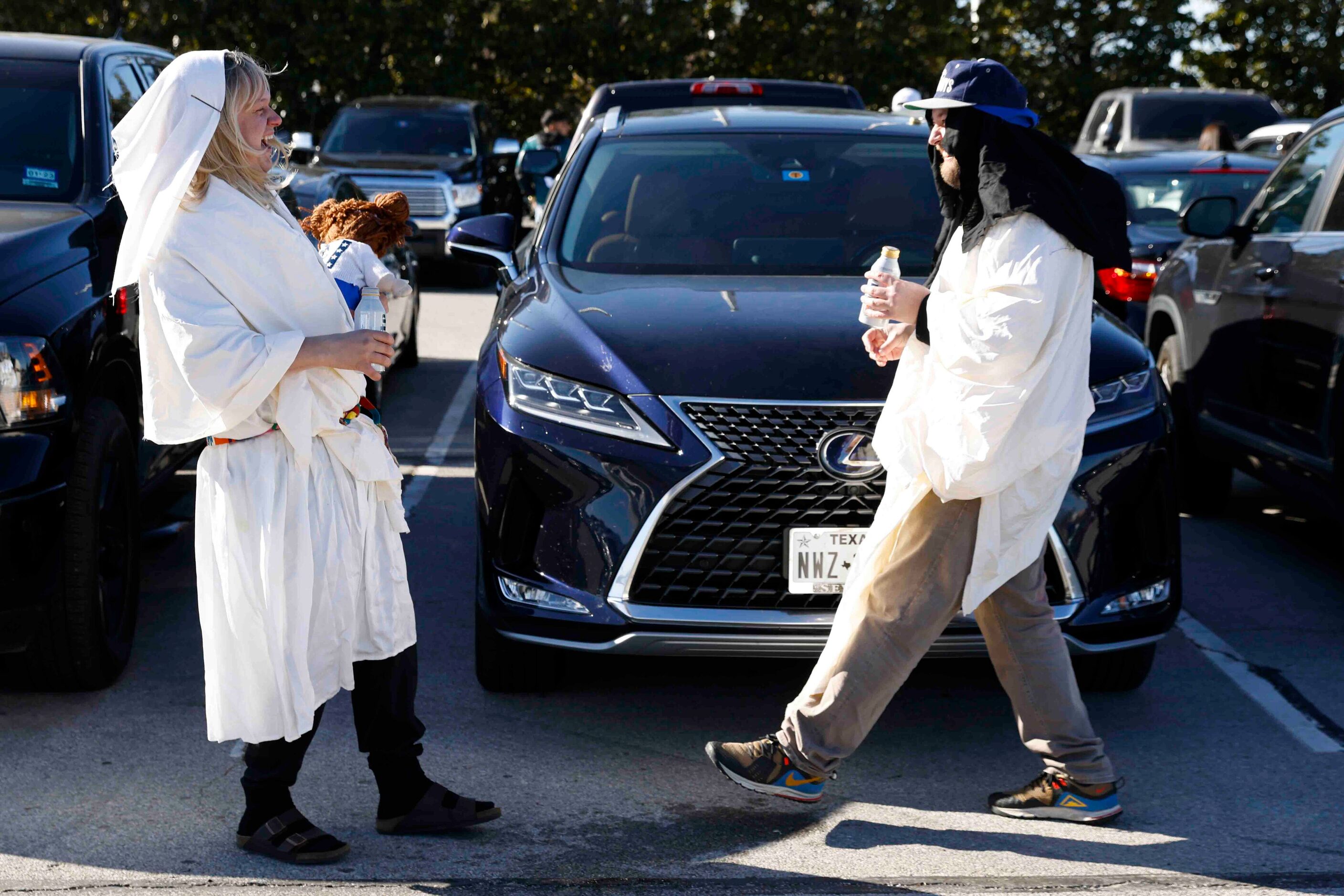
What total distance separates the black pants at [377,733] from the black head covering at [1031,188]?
5.14ft

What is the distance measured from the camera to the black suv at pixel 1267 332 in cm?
563

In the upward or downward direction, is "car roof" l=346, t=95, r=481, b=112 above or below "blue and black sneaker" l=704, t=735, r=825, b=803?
below

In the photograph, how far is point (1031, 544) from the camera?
12.0 ft

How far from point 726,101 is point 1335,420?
215 inches

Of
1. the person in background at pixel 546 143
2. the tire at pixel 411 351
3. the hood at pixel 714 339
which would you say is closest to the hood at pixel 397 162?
the person in background at pixel 546 143

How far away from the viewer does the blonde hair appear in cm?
320

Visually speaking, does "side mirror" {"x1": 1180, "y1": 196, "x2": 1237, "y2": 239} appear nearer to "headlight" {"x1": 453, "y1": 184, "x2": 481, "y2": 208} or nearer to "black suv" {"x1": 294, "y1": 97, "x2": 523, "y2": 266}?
"black suv" {"x1": 294, "y1": 97, "x2": 523, "y2": 266}

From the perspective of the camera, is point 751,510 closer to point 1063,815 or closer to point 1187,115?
point 1063,815

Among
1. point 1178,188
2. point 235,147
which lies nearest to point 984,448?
point 235,147

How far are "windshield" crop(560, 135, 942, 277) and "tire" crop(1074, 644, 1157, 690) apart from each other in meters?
1.36

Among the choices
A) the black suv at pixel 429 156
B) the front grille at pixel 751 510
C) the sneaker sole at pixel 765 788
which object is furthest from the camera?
the black suv at pixel 429 156

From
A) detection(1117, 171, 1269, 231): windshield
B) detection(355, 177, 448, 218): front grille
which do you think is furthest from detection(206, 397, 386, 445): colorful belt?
detection(355, 177, 448, 218): front grille

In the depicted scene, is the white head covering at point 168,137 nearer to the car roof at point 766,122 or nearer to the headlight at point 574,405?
the headlight at point 574,405

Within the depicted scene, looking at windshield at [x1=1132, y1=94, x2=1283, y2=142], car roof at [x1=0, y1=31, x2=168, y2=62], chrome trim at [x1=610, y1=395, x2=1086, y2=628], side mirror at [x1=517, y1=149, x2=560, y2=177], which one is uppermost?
car roof at [x1=0, y1=31, x2=168, y2=62]
